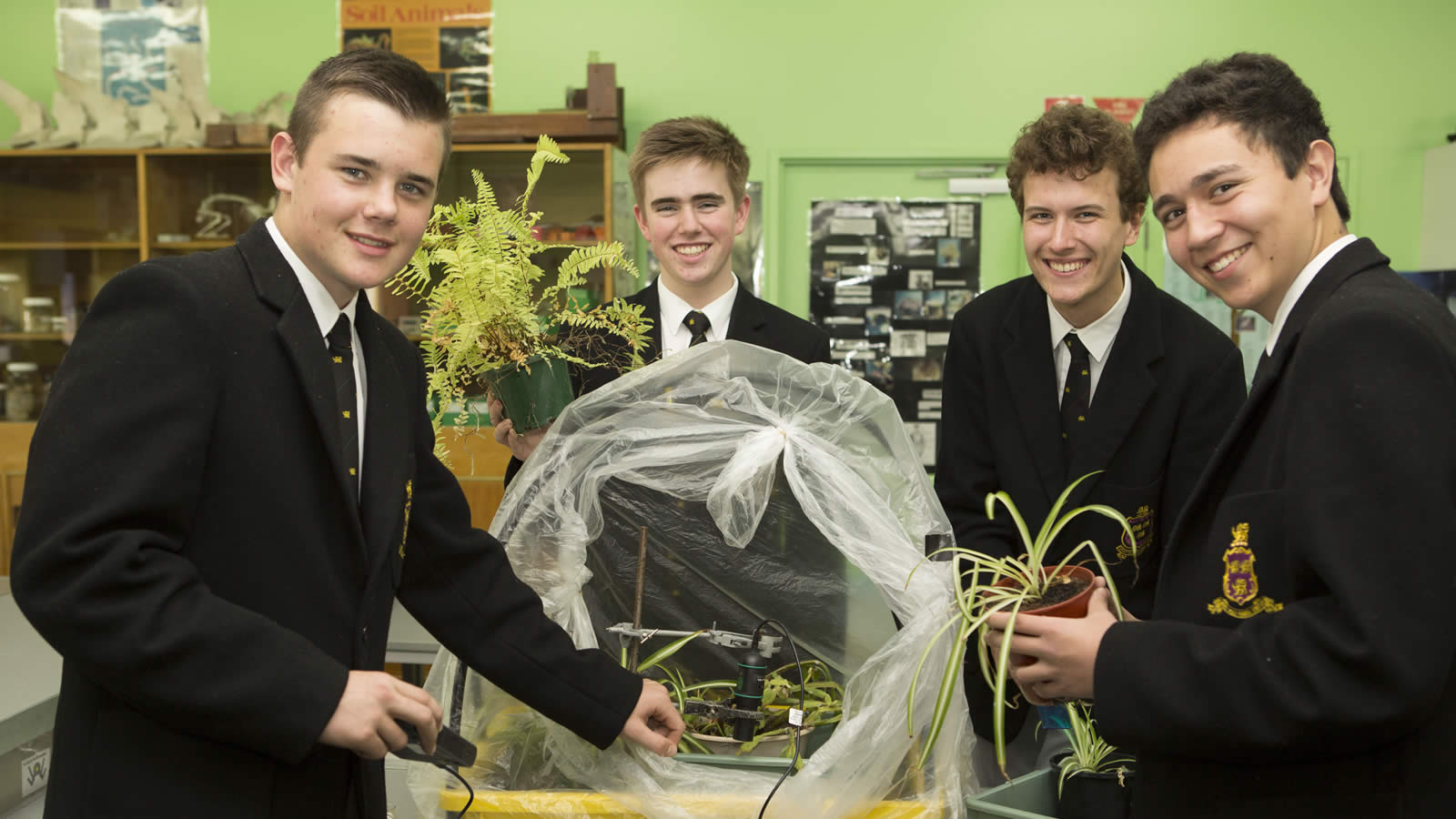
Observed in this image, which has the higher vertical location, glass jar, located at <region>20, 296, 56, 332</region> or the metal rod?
glass jar, located at <region>20, 296, 56, 332</region>

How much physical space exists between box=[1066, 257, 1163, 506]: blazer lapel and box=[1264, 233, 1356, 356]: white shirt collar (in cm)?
60

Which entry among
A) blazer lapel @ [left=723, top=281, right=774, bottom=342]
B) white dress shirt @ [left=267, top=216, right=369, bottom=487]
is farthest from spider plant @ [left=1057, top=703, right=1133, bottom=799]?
blazer lapel @ [left=723, top=281, right=774, bottom=342]

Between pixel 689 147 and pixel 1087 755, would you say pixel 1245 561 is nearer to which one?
pixel 1087 755

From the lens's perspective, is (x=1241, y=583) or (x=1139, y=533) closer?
(x=1241, y=583)

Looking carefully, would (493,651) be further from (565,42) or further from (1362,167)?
(1362,167)

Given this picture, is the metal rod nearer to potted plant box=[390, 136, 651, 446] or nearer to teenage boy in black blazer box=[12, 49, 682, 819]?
teenage boy in black blazer box=[12, 49, 682, 819]

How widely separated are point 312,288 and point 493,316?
0.29m

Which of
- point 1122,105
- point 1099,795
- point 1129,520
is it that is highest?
point 1122,105

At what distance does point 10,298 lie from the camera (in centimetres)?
402

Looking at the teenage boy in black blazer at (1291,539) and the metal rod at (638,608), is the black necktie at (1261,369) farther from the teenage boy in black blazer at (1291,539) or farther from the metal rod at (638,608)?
the metal rod at (638,608)

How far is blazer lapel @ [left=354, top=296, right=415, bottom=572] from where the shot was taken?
3.47ft

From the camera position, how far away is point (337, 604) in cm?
102

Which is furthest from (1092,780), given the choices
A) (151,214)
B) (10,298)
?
(10,298)

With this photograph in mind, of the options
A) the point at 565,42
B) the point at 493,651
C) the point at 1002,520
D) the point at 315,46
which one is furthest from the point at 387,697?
the point at 315,46
